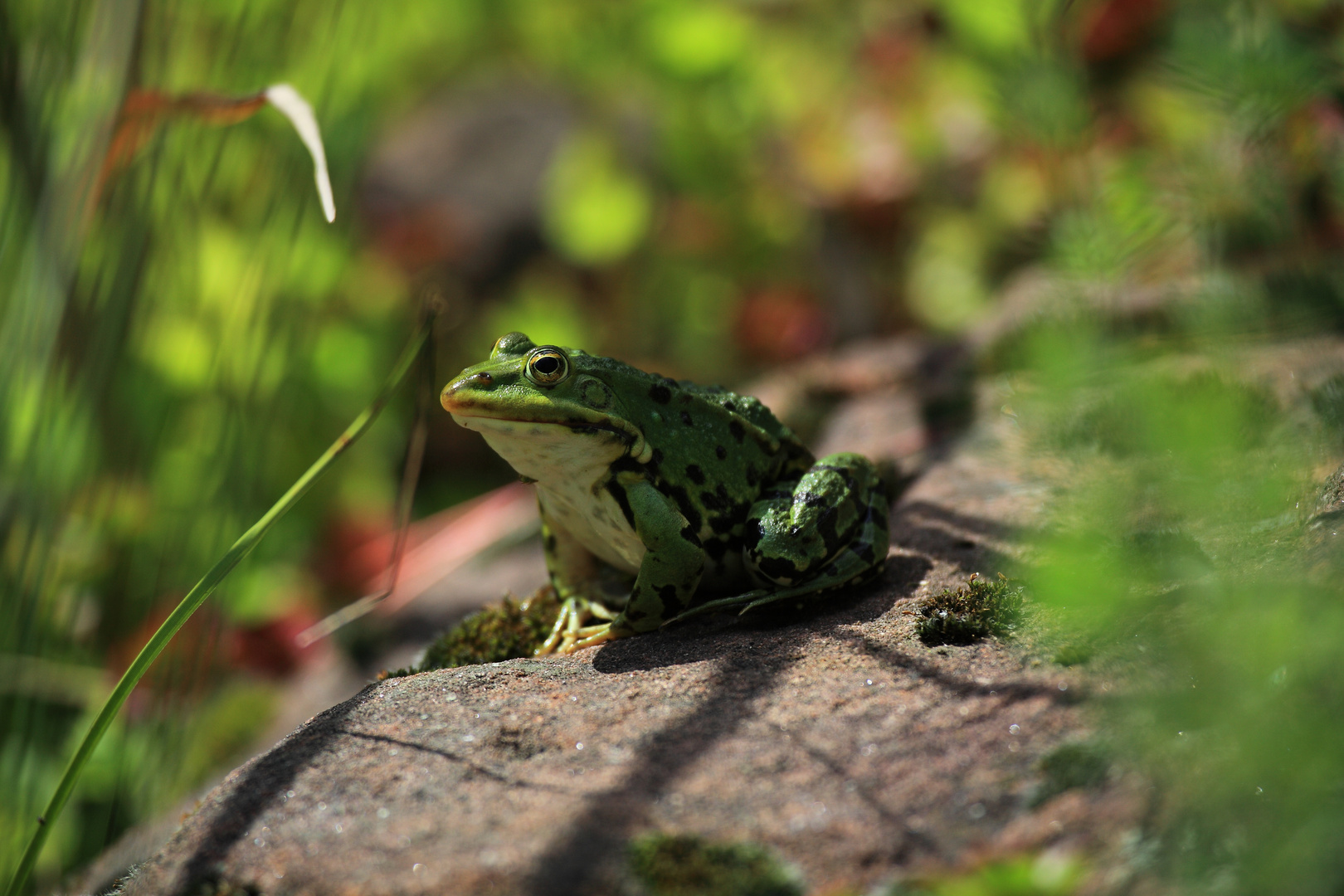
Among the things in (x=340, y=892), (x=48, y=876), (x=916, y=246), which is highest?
(x=916, y=246)

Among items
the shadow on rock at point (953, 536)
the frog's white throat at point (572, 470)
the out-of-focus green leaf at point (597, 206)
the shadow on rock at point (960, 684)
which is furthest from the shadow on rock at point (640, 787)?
the out-of-focus green leaf at point (597, 206)

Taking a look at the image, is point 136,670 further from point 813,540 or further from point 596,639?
point 813,540

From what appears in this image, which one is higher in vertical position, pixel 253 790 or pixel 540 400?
pixel 540 400

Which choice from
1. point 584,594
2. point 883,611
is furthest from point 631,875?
point 584,594

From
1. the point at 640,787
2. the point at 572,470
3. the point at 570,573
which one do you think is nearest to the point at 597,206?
the point at 570,573

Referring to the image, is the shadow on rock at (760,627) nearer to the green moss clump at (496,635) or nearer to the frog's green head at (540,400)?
the green moss clump at (496,635)

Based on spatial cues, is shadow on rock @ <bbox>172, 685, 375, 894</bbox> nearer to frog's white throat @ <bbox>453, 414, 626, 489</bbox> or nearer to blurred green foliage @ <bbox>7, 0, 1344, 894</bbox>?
blurred green foliage @ <bbox>7, 0, 1344, 894</bbox>

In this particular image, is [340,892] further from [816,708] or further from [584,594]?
[584,594]
